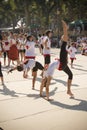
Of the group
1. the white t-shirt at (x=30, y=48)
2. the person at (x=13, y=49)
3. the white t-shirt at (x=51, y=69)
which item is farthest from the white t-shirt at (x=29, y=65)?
the person at (x=13, y=49)

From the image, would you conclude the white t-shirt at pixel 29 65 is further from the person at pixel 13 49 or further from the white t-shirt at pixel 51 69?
the person at pixel 13 49

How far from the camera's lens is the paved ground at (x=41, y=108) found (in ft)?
21.5

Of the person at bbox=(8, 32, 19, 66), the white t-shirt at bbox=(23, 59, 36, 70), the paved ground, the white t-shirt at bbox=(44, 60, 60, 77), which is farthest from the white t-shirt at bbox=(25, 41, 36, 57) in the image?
the person at bbox=(8, 32, 19, 66)

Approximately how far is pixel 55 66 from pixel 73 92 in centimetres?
132

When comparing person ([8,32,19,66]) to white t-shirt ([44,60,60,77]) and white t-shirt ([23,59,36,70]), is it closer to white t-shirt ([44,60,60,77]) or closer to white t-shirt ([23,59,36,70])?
white t-shirt ([23,59,36,70])

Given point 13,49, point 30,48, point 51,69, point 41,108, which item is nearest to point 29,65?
point 51,69

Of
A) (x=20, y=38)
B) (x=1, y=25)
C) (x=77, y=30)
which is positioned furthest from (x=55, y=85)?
(x=1, y=25)

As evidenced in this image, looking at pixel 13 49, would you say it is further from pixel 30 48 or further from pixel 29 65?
pixel 29 65

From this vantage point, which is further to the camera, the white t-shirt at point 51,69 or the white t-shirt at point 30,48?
the white t-shirt at point 30,48

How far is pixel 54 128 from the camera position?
20.7ft

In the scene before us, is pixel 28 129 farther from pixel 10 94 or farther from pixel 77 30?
pixel 77 30

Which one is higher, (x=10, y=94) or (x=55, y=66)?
(x=55, y=66)

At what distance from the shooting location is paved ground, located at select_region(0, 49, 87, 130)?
6543 mm

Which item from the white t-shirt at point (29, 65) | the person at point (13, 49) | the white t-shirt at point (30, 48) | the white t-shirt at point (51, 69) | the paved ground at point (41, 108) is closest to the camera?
the paved ground at point (41, 108)
